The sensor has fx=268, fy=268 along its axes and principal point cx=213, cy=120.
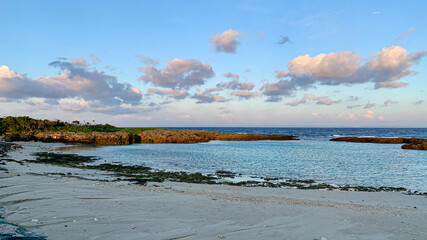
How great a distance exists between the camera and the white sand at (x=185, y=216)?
7.57 meters

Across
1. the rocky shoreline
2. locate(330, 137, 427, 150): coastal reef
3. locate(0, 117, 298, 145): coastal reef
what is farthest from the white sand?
locate(0, 117, 298, 145): coastal reef

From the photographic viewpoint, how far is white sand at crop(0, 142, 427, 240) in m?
7.57

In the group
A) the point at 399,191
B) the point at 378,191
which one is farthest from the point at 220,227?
the point at 399,191

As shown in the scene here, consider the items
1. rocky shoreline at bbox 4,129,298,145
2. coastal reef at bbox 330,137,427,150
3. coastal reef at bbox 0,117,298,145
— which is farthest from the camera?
coastal reef at bbox 0,117,298,145

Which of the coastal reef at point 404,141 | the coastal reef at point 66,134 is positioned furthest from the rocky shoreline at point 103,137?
the coastal reef at point 404,141

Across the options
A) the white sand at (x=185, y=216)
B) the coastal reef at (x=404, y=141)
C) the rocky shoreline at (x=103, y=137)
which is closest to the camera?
the white sand at (x=185, y=216)

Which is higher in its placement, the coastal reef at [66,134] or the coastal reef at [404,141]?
the coastal reef at [66,134]

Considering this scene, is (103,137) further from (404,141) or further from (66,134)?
(404,141)

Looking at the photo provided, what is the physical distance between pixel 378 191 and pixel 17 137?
63253 mm

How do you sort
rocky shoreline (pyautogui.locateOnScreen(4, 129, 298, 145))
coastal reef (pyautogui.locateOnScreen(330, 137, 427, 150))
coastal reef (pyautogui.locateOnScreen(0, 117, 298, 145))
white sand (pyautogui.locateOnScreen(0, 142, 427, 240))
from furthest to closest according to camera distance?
coastal reef (pyautogui.locateOnScreen(0, 117, 298, 145)) < rocky shoreline (pyautogui.locateOnScreen(4, 129, 298, 145)) < coastal reef (pyautogui.locateOnScreen(330, 137, 427, 150)) < white sand (pyautogui.locateOnScreen(0, 142, 427, 240))

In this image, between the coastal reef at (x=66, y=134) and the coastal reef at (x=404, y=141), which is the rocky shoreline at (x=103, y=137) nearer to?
the coastal reef at (x=66, y=134)

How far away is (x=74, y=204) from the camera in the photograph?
9969 mm

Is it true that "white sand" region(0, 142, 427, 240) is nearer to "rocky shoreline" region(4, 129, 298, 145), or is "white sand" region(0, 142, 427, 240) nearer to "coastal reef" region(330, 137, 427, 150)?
"coastal reef" region(330, 137, 427, 150)

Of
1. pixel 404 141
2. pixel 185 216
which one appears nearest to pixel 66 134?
pixel 185 216
